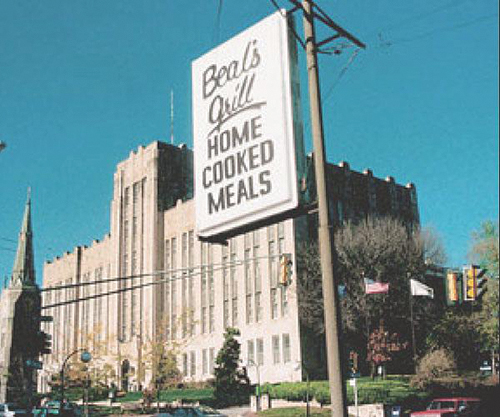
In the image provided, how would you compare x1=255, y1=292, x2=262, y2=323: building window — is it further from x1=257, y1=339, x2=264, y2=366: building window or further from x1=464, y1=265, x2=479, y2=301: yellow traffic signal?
x1=464, y1=265, x2=479, y2=301: yellow traffic signal

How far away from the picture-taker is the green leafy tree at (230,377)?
49406 mm

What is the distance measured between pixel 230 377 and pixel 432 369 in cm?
1619

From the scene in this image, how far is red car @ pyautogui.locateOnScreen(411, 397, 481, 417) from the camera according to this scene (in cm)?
2880

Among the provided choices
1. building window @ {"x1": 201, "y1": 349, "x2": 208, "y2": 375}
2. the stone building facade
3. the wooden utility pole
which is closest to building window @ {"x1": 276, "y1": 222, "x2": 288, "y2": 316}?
building window @ {"x1": 201, "y1": 349, "x2": 208, "y2": 375}

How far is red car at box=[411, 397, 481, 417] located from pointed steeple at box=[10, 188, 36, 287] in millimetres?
55630

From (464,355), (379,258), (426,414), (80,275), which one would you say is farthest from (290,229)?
(80,275)

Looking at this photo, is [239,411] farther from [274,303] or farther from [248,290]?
Result: [248,290]

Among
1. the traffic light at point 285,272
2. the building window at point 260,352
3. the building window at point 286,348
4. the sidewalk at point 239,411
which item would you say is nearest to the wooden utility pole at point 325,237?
the traffic light at point 285,272

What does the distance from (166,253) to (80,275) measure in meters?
23.0

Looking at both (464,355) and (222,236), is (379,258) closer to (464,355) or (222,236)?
(464,355)

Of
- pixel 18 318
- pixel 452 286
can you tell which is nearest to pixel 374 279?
pixel 452 286

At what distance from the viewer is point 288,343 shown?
A: 173ft

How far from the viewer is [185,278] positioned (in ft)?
170

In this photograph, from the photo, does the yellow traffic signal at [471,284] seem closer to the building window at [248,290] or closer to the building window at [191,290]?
the building window at [248,290]
